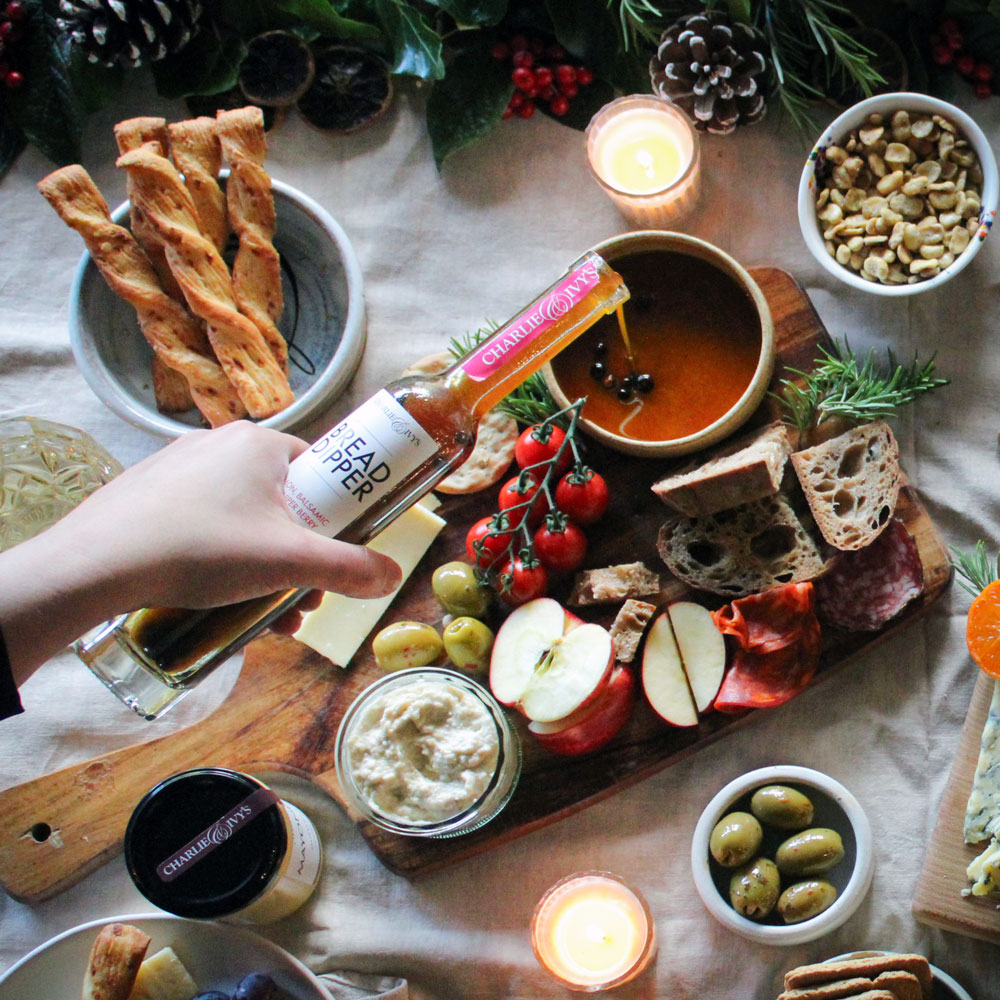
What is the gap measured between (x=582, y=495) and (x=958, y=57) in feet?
2.76

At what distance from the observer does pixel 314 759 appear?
5.08 ft

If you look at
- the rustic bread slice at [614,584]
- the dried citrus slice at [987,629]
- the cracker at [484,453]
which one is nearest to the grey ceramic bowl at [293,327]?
the cracker at [484,453]

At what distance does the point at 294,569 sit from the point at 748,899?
74 centimetres

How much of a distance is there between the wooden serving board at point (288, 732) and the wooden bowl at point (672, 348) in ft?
0.27

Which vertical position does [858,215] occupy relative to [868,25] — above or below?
below

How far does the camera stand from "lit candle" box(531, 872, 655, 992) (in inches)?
56.7

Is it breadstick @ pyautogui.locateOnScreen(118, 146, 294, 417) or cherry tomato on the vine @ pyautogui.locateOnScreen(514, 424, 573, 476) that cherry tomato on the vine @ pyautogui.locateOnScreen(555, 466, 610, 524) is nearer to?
cherry tomato on the vine @ pyautogui.locateOnScreen(514, 424, 573, 476)

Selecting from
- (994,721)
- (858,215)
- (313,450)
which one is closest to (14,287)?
(313,450)

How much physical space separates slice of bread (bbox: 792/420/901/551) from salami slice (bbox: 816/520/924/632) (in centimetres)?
3

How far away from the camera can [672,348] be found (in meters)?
1.51

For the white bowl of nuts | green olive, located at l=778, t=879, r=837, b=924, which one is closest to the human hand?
green olive, located at l=778, t=879, r=837, b=924

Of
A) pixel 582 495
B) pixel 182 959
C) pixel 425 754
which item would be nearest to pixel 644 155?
pixel 582 495

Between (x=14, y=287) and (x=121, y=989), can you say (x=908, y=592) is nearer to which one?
(x=121, y=989)

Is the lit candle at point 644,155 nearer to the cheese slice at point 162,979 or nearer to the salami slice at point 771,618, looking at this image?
the salami slice at point 771,618
